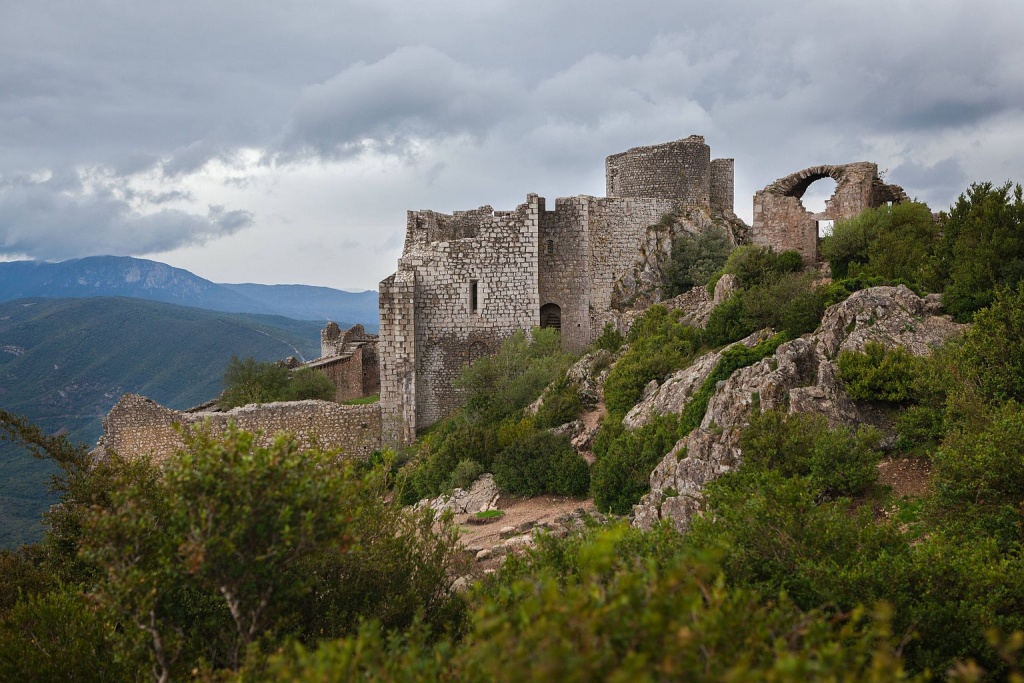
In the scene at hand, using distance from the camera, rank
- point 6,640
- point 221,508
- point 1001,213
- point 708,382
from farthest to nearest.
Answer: point 708,382 < point 1001,213 < point 6,640 < point 221,508

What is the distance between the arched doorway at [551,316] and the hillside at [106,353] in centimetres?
6765

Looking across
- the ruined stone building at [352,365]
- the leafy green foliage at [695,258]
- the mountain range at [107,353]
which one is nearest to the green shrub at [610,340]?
the leafy green foliage at [695,258]

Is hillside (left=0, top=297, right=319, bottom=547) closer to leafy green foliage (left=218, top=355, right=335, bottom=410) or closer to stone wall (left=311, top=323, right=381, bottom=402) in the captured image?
stone wall (left=311, top=323, right=381, bottom=402)

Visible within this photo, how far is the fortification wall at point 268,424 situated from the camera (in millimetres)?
21906

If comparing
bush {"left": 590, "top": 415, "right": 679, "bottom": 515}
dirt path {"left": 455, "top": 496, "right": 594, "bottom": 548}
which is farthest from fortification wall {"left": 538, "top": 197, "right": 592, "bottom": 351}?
bush {"left": 590, "top": 415, "right": 679, "bottom": 515}

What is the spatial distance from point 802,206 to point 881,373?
1113 cm

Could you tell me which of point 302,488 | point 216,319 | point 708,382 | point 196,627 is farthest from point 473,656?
point 216,319

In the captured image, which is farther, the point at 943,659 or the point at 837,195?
the point at 837,195

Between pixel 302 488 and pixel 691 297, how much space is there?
18035 millimetres

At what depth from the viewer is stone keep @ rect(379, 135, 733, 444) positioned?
75.7 ft

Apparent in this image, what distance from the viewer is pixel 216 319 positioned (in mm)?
135125

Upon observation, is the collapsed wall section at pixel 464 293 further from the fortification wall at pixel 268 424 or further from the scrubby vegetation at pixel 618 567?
the scrubby vegetation at pixel 618 567

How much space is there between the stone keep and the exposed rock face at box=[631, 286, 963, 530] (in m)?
10.1

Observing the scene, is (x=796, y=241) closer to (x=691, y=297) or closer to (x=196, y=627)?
(x=691, y=297)
